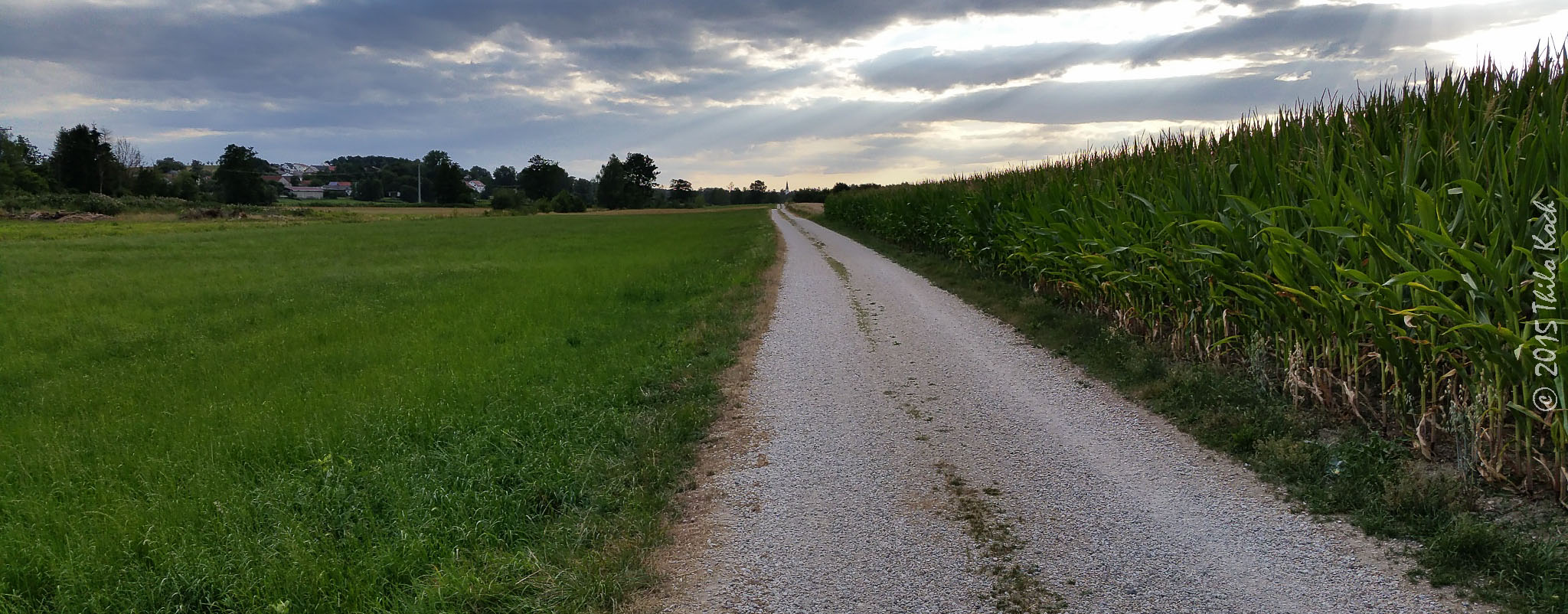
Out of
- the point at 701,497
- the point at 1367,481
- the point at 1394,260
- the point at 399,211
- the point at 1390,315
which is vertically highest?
the point at 399,211

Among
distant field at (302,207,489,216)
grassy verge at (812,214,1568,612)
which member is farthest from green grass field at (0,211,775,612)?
distant field at (302,207,489,216)

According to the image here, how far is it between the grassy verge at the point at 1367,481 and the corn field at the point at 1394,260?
174 millimetres

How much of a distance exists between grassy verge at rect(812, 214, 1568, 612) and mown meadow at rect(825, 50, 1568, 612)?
0.01m

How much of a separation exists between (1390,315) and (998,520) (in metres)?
2.55

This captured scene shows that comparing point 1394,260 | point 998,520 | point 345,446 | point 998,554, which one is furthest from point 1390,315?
point 345,446

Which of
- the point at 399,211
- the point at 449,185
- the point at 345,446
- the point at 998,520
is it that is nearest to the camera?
the point at 998,520

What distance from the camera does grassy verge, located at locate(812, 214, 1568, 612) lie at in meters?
2.99

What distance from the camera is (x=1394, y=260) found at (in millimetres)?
4066

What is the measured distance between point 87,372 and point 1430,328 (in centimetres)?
1152

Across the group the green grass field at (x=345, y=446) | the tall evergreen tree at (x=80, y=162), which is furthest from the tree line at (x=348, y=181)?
the green grass field at (x=345, y=446)

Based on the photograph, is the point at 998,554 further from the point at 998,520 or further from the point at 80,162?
the point at 80,162

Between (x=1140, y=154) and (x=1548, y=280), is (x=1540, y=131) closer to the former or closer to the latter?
(x=1548, y=280)

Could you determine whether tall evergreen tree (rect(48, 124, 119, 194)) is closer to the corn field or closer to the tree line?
the tree line

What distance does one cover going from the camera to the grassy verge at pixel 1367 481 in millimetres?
2990
